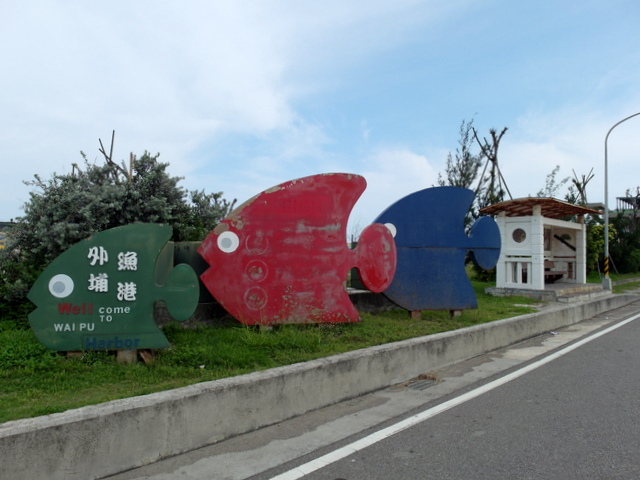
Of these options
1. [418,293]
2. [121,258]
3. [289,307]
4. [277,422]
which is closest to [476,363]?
[418,293]

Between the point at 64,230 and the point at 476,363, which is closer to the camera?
the point at 64,230

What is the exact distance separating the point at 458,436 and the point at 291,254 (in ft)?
11.2

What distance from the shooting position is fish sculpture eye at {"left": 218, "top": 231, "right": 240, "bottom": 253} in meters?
6.59

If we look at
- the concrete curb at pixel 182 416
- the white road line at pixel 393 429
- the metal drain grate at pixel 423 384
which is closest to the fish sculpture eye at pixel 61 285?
the concrete curb at pixel 182 416

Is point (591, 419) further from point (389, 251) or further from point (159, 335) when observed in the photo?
point (159, 335)

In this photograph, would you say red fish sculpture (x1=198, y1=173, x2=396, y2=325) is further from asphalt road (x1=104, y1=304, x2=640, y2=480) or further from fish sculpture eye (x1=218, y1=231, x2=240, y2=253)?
asphalt road (x1=104, y1=304, x2=640, y2=480)

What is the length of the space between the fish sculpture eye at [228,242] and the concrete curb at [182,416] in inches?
80.6

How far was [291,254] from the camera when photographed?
22.8ft

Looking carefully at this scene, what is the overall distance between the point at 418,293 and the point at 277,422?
4.56 m

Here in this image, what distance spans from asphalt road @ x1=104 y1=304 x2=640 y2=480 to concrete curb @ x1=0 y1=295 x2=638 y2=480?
120mm

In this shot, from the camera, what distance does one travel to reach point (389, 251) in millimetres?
7699

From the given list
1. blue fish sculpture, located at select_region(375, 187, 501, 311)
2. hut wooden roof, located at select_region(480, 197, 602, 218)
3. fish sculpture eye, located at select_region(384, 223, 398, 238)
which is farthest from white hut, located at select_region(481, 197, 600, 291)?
fish sculpture eye, located at select_region(384, 223, 398, 238)

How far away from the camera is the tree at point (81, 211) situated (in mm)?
6391

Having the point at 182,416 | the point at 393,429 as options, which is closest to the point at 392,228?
the point at 393,429
